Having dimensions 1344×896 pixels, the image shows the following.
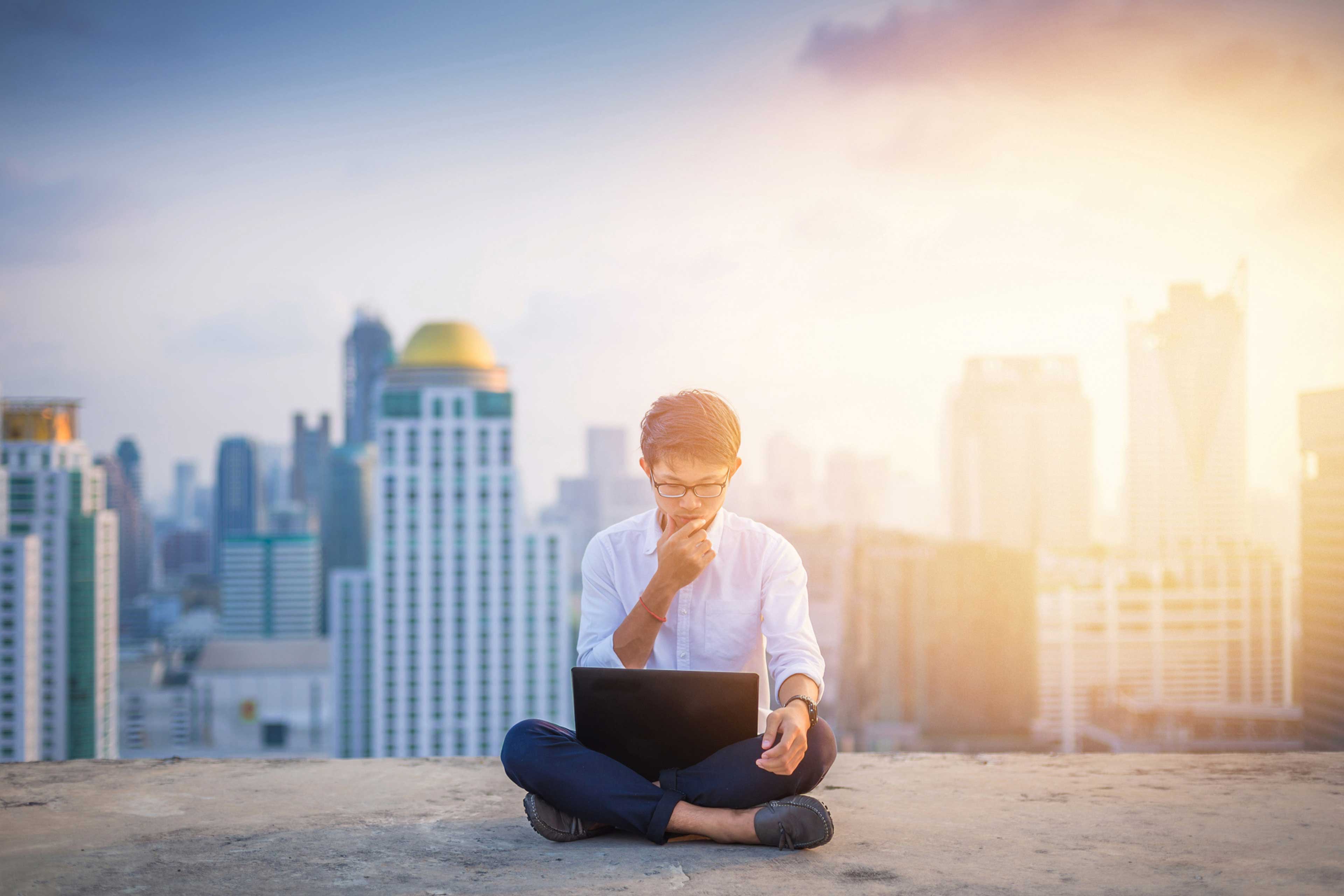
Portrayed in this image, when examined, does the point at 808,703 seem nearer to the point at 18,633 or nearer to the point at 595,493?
the point at 18,633

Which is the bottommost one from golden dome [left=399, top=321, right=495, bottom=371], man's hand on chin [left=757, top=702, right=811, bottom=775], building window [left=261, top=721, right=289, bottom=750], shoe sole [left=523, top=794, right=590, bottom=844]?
building window [left=261, top=721, right=289, bottom=750]

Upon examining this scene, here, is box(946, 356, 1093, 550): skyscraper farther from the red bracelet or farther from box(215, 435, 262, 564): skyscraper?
Answer: the red bracelet

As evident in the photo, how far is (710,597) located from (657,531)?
0.21 meters

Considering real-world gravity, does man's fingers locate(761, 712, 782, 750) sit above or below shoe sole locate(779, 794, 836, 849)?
above

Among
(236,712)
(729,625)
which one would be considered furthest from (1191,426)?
(729,625)

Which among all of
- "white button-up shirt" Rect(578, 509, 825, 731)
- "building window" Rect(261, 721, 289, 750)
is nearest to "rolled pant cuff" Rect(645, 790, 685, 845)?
"white button-up shirt" Rect(578, 509, 825, 731)

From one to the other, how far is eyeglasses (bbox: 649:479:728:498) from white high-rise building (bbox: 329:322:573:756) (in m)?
39.9

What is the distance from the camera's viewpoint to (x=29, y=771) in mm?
3172

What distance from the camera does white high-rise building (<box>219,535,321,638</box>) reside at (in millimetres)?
78312

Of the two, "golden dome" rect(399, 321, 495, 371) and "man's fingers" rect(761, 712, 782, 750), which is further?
"golden dome" rect(399, 321, 495, 371)

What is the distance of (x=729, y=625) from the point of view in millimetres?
2393

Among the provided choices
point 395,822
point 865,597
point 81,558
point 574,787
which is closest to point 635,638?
point 574,787

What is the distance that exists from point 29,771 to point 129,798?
63 cm

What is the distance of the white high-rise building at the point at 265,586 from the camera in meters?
78.3
